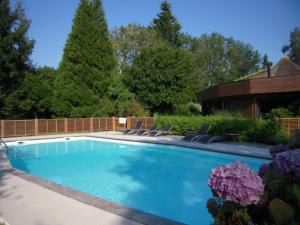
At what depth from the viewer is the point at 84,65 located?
92.5ft

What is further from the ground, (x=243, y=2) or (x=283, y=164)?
(x=243, y=2)

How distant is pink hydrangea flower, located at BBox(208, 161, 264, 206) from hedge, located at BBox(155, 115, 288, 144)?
11.8 m

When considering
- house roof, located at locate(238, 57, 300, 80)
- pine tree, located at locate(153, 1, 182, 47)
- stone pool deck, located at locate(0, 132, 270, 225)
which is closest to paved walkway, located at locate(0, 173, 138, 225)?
stone pool deck, located at locate(0, 132, 270, 225)

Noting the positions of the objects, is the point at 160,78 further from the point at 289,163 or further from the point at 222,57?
the point at 222,57

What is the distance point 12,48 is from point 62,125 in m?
7.13

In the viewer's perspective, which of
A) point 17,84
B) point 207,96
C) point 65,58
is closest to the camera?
point 17,84

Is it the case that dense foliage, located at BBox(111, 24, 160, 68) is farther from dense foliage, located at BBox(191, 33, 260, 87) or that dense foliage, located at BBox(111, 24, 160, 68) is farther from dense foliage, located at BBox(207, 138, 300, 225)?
dense foliage, located at BBox(207, 138, 300, 225)

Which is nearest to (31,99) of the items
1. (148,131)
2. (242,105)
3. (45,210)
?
(148,131)

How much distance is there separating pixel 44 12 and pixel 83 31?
542 centimetres

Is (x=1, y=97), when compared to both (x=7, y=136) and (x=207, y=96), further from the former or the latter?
(x=207, y=96)

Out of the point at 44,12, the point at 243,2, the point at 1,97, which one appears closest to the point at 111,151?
the point at 1,97

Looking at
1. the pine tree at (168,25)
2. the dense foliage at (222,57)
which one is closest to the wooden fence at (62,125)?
the pine tree at (168,25)

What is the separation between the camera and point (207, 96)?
2641 cm

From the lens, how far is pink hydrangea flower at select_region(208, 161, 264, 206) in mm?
2453
